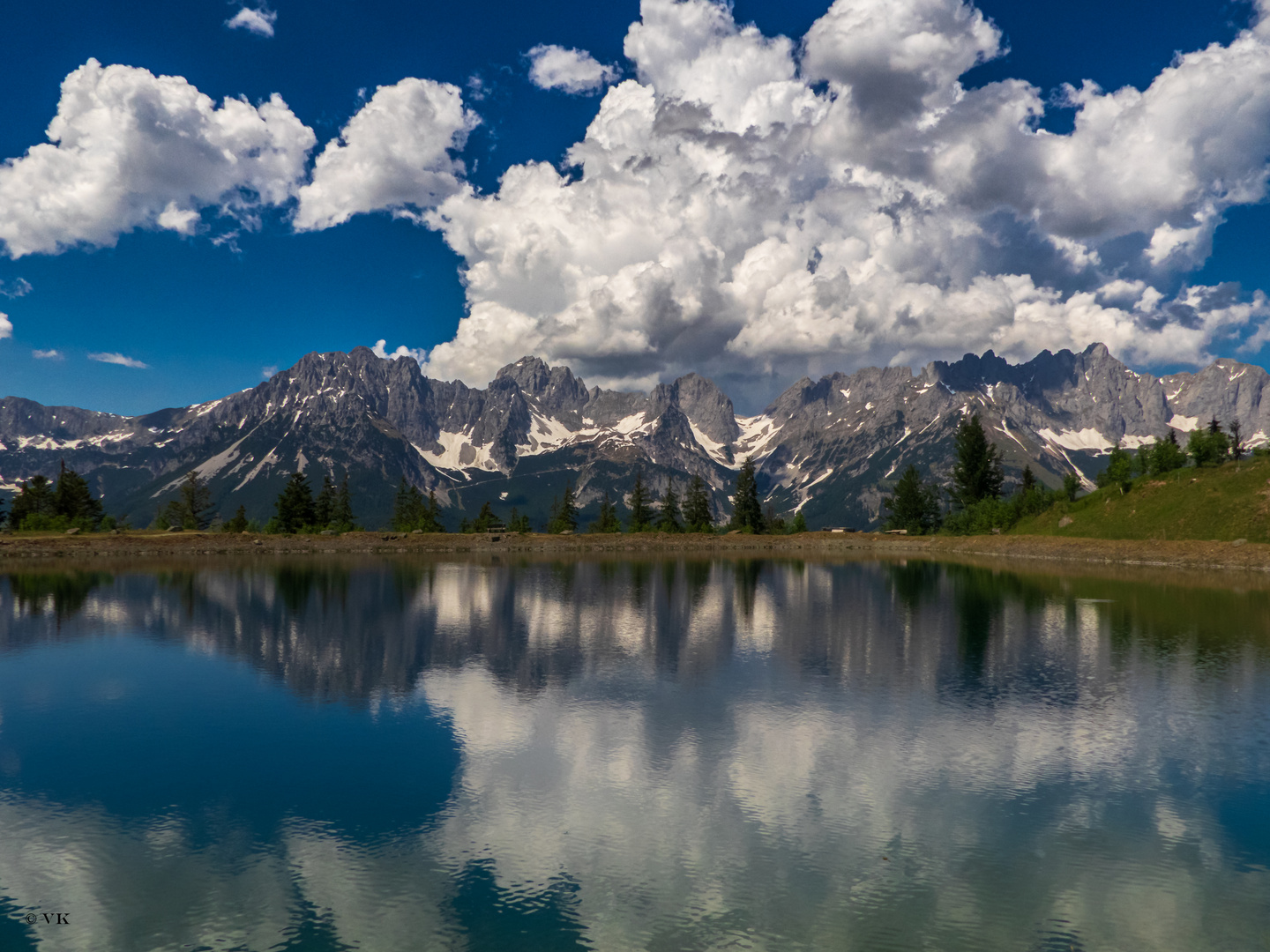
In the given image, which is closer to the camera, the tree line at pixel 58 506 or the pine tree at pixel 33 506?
the pine tree at pixel 33 506

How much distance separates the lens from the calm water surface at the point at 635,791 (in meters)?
18.0

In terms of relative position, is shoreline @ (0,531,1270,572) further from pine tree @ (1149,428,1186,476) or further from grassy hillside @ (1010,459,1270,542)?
pine tree @ (1149,428,1186,476)

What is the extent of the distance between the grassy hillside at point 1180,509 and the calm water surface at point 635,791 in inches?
4184

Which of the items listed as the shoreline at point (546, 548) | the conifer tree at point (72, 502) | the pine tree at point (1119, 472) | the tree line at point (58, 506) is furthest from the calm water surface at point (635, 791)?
the conifer tree at point (72, 502)

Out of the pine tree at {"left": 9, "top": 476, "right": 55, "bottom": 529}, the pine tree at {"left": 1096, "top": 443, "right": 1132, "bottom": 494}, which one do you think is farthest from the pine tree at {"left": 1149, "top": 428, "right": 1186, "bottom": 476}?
the pine tree at {"left": 9, "top": 476, "right": 55, "bottom": 529}

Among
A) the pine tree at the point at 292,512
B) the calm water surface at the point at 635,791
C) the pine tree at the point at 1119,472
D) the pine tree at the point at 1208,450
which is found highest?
the pine tree at the point at 1208,450

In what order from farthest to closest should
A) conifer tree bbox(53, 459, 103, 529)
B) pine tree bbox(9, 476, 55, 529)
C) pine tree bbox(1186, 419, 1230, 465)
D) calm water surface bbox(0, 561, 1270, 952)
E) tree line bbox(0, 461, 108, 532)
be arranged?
conifer tree bbox(53, 459, 103, 529), pine tree bbox(1186, 419, 1230, 465), tree line bbox(0, 461, 108, 532), pine tree bbox(9, 476, 55, 529), calm water surface bbox(0, 561, 1270, 952)

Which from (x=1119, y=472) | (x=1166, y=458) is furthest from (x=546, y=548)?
(x=1166, y=458)

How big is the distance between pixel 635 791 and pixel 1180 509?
6649 inches

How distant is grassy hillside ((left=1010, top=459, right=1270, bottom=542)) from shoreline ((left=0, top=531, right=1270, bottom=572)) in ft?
29.7

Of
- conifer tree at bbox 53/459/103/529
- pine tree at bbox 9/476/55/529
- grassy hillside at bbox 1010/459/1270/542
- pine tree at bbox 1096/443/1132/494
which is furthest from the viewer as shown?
conifer tree at bbox 53/459/103/529

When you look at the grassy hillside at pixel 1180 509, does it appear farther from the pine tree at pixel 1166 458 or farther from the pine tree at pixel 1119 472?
the pine tree at pixel 1166 458

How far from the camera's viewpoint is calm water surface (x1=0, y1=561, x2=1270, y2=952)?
59.1 feet

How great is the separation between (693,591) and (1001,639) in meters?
39.9
